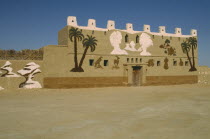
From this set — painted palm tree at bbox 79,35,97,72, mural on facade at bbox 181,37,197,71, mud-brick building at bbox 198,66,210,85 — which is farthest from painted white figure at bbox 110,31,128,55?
mud-brick building at bbox 198,66,210,85

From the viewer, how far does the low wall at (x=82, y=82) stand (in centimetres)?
2094

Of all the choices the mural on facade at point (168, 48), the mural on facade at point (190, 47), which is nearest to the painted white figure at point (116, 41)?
the mural on facade at point (168, 48)

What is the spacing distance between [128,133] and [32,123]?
4014 millimetres

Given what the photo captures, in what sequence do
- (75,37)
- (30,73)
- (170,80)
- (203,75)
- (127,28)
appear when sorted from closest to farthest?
(30,73) < (75,37) < (127,28) < (170,80) < (203,75)

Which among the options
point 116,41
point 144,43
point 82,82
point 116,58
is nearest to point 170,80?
point 144,43

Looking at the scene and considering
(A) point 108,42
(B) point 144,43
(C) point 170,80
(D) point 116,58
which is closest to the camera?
Answer: (A) point 108,42

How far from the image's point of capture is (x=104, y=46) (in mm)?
24156

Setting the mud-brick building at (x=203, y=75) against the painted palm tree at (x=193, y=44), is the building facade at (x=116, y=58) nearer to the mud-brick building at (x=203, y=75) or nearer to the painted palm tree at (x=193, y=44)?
the painted palm tree at (x=193, y=44)

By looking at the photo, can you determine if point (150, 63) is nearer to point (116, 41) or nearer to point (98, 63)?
point (116, 41)

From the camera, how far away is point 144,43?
1049 inches

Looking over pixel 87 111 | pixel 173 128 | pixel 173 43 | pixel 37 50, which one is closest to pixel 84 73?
pixel 37 50

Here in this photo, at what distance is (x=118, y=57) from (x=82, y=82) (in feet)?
19.2

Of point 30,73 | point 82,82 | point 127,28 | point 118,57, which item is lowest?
point 82,82

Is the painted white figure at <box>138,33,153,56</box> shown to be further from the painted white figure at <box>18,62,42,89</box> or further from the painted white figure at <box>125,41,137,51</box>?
the painted white figure at <box>18,62,42,89</box>
